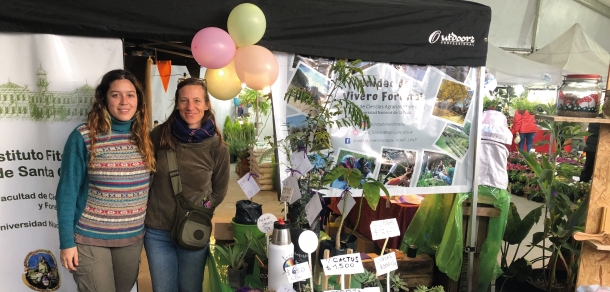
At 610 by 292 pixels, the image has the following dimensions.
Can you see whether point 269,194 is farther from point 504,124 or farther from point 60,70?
point 60,70

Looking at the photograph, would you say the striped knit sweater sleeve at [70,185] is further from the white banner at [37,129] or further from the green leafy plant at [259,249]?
the green leafy plant at [259,249]

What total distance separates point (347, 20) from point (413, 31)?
44 centimetres

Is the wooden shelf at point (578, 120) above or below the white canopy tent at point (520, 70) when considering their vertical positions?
below

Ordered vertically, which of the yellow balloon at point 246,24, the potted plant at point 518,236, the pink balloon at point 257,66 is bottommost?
the potted plant at point 518,236

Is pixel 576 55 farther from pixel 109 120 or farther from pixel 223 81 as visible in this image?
pixel 109 120

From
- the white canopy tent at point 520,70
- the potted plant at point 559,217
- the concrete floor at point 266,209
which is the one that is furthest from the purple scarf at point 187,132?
the white canopy tent at point 520,70

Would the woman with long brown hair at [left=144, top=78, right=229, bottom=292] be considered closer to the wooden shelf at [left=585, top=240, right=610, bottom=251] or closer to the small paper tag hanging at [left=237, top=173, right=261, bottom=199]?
the small paper tag hanging at [left=237, top=173, right=261, bottom=199]

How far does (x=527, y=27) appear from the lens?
9344 millimetres

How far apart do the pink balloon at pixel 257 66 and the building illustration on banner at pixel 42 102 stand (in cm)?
79

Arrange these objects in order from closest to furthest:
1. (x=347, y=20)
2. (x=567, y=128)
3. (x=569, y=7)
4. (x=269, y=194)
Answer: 1. (x=347, y=20)
2. (x=567, y=128)
3. (x=269, y=194)
4. (x=569, y=7)

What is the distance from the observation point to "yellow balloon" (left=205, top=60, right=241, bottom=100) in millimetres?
2479

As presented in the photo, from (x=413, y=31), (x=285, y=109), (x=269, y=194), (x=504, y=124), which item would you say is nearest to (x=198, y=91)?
(x=285, y=109)

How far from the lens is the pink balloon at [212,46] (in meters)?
2.08

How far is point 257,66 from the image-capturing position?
2.15 m
